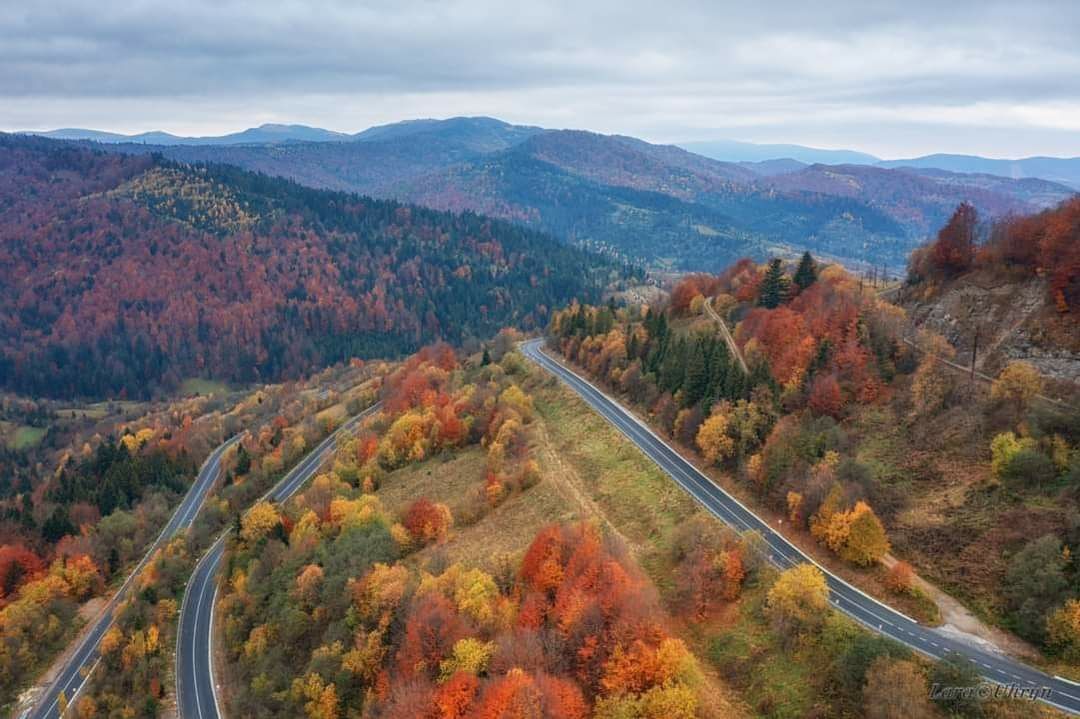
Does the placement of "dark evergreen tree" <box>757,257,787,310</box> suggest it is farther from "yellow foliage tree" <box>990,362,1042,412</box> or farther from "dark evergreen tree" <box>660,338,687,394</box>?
"yellow foliage tree" <box>990,362,1042,412</box>

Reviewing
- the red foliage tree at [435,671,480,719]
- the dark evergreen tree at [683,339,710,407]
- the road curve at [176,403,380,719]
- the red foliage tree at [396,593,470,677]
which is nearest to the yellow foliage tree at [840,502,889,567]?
the dark evergreen tree at [683,339,710,407]

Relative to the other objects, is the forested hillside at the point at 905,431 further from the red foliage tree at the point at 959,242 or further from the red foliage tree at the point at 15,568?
the red foliage tree at the point at 15,568

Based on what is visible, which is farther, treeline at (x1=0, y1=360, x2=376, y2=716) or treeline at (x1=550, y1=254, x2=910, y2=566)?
Answer: treeline at (x1=0, y1=360, x2=376, y2=716)

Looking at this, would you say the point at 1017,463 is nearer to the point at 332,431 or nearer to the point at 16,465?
the point at 332,431

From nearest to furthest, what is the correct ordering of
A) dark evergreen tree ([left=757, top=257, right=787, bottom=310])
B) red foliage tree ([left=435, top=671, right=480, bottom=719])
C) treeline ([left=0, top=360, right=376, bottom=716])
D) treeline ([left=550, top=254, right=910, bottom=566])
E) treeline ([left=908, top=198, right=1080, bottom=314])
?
red foliage tree ([left=435, top=671, right=480, bottom=719]) < treeline ([left=550, top=254, right=910, bottom=566]) < treeline ([left=908, top=198, right=1080, bottom=314]) < treeline ([left=0, top=360, right=376, bottom=716]) < dark evergreen tree ([left=757, top=257, right=787, bottom=310])

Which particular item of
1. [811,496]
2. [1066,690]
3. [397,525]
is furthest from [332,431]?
[1066,690]

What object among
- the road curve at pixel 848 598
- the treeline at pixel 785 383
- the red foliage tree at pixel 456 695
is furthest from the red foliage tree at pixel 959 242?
the red foliage tree at pixel 456 695
